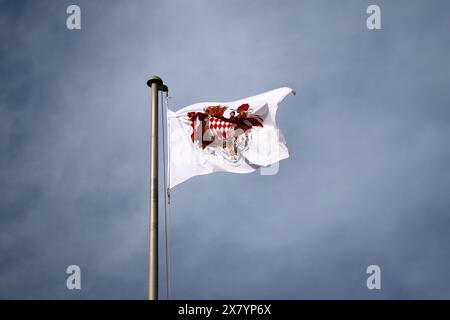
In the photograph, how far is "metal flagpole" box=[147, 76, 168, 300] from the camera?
1109cm

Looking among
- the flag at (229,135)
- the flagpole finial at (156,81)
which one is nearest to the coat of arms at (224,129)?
the flag at (229,135)

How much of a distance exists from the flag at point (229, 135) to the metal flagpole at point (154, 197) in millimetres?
3219

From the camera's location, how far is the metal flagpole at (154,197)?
36.4ft

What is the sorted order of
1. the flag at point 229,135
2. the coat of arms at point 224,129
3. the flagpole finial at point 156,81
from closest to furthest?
1. the flagpole finial at point 156,81
2. the flag at point 229,135
3. the coat of arms at point 224,129

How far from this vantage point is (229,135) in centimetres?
1764

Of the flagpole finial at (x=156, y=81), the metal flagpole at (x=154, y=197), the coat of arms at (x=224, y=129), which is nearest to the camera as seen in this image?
the metal flagpole at (x=154, y=197)

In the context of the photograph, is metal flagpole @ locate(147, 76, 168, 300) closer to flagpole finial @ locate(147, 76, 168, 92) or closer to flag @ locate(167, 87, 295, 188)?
flagpole finial @ locate(147, 76, 168, 92)

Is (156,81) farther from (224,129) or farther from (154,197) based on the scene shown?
(224,129)

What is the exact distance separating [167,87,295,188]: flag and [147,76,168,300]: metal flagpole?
322cm

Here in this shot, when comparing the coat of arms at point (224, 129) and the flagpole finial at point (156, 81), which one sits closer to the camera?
the flagpole finial at point (156, 81)

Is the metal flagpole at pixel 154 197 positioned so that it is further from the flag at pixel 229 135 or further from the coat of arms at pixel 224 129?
the coat of arms at pixel 224 129

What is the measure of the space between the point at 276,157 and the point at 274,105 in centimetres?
205

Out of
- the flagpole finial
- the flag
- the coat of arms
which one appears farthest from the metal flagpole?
the coat of arms
